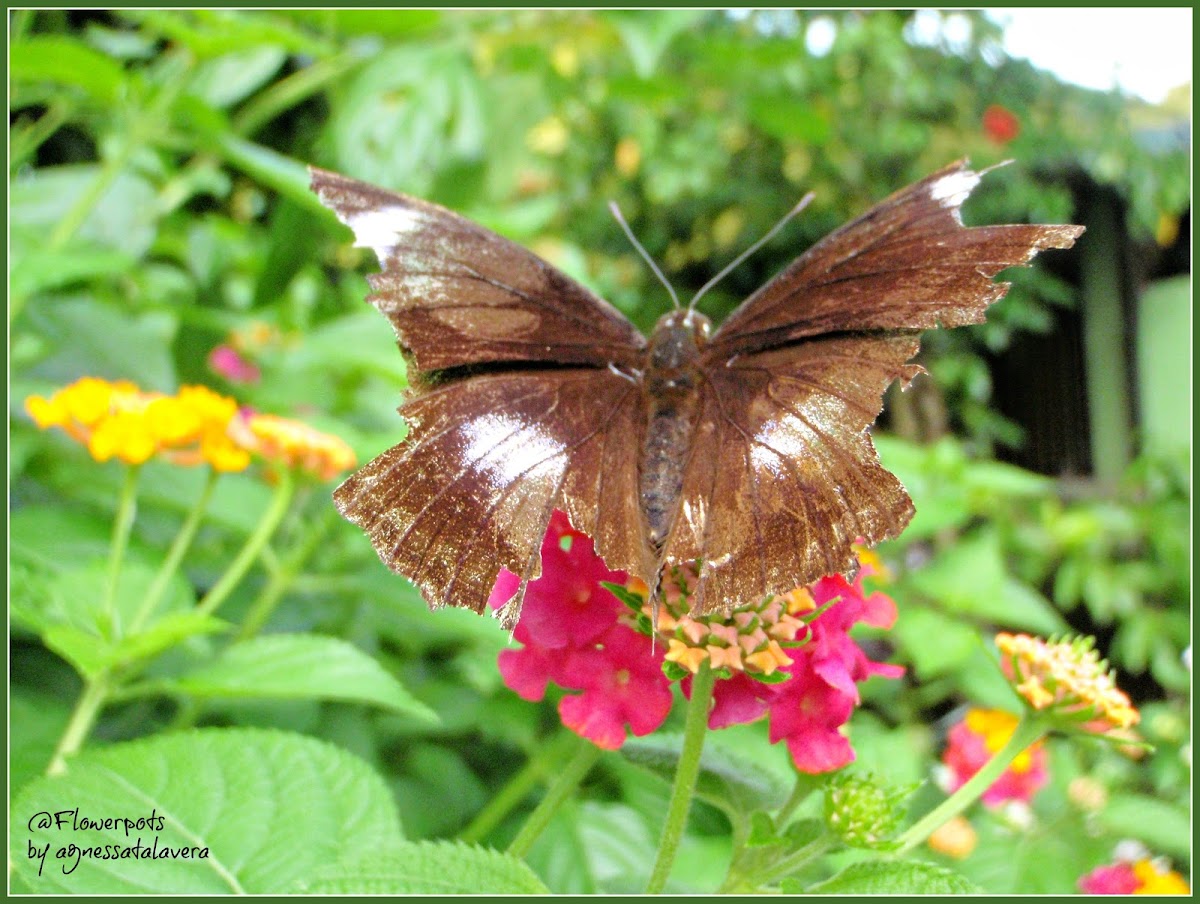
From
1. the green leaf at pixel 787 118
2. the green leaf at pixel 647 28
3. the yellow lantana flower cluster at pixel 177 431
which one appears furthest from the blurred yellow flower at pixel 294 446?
the green leaf at pixel 787 118

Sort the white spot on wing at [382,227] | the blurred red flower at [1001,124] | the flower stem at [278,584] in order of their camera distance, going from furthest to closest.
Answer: the blurred red flower at [1001,124] < the flower stem at [278,584] < the white spot on wing at [382,227]

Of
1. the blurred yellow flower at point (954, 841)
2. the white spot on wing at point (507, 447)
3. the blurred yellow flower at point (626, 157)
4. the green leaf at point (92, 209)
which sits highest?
the blurred yellow flower at point (626, 157)

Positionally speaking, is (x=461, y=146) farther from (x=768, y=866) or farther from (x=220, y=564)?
(x=768, y=866)

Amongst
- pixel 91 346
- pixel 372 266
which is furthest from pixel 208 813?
pixel 372 266

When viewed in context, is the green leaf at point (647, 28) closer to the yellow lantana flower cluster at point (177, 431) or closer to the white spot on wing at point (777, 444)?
the yellow lantana flower cluster at point (177, 431)

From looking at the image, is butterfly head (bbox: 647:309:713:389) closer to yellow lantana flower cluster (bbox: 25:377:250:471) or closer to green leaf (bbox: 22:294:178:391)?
yellow lantana flower cluster (bbox: 25:377:250:471)

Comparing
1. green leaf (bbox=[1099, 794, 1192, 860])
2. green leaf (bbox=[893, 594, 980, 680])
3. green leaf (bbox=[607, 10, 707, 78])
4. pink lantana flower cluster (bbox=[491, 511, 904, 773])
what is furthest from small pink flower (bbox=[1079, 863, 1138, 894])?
green leaf (bbox=[607, 10, 707, 78])
